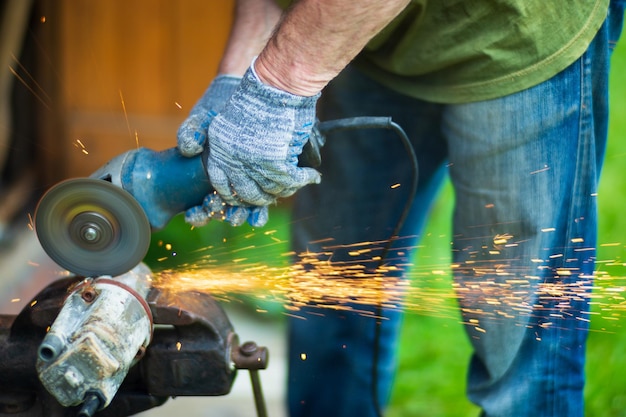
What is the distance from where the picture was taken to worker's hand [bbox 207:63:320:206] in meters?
1.56

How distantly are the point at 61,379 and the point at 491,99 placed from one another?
45.1 inches

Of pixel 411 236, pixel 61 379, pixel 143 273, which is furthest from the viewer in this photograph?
pixel 411 236

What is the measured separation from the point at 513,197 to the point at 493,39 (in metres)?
0.39

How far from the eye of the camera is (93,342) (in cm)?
145

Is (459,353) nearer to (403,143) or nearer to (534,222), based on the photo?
(403,143)

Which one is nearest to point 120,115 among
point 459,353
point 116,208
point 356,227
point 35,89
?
point 35,89

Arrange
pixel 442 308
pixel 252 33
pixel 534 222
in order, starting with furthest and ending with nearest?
pixel 442 308 < pixel 252 33 < pixel 534 222

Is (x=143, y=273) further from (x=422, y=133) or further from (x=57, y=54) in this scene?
(x=57, y=54)

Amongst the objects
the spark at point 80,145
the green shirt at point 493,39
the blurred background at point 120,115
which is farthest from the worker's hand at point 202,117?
the spark at point 80,145

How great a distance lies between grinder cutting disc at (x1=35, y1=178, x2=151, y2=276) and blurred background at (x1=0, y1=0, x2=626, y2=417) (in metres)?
2.13

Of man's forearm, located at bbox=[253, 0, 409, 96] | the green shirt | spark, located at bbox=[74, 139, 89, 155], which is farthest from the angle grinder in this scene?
spark, located at bbox=[74, 139, 89, 155]

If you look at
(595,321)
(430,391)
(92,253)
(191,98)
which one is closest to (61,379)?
(92,253)

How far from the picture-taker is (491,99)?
183 centimetres

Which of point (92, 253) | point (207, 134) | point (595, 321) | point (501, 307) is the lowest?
point (595, 321)
